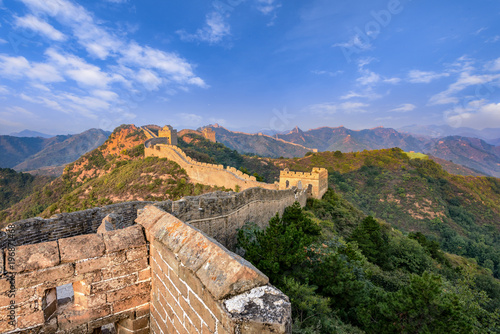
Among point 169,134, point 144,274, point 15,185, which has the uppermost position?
point 169,134

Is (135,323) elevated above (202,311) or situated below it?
below

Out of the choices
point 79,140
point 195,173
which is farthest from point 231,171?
point 79,140

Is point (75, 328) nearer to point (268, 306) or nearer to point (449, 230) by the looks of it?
point (268, 306)

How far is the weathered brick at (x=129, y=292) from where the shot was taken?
3.11 meters

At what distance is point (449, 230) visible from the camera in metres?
41.2

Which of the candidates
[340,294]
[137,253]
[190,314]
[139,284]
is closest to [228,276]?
[190,314]

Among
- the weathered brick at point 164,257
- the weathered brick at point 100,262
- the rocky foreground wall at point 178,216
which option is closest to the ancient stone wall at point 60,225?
the rocky foreground wall at point 178,216

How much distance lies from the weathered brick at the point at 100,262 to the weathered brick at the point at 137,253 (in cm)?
7

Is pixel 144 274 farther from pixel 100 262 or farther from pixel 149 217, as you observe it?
pixel 149 217

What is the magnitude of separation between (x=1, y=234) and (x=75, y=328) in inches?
106

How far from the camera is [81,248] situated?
2.81m

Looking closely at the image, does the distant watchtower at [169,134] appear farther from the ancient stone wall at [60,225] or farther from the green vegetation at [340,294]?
the ancient stone wall at [60,225]

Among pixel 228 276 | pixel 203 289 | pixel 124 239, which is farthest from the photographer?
pixel 124 239

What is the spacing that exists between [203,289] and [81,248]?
5.85 feet
